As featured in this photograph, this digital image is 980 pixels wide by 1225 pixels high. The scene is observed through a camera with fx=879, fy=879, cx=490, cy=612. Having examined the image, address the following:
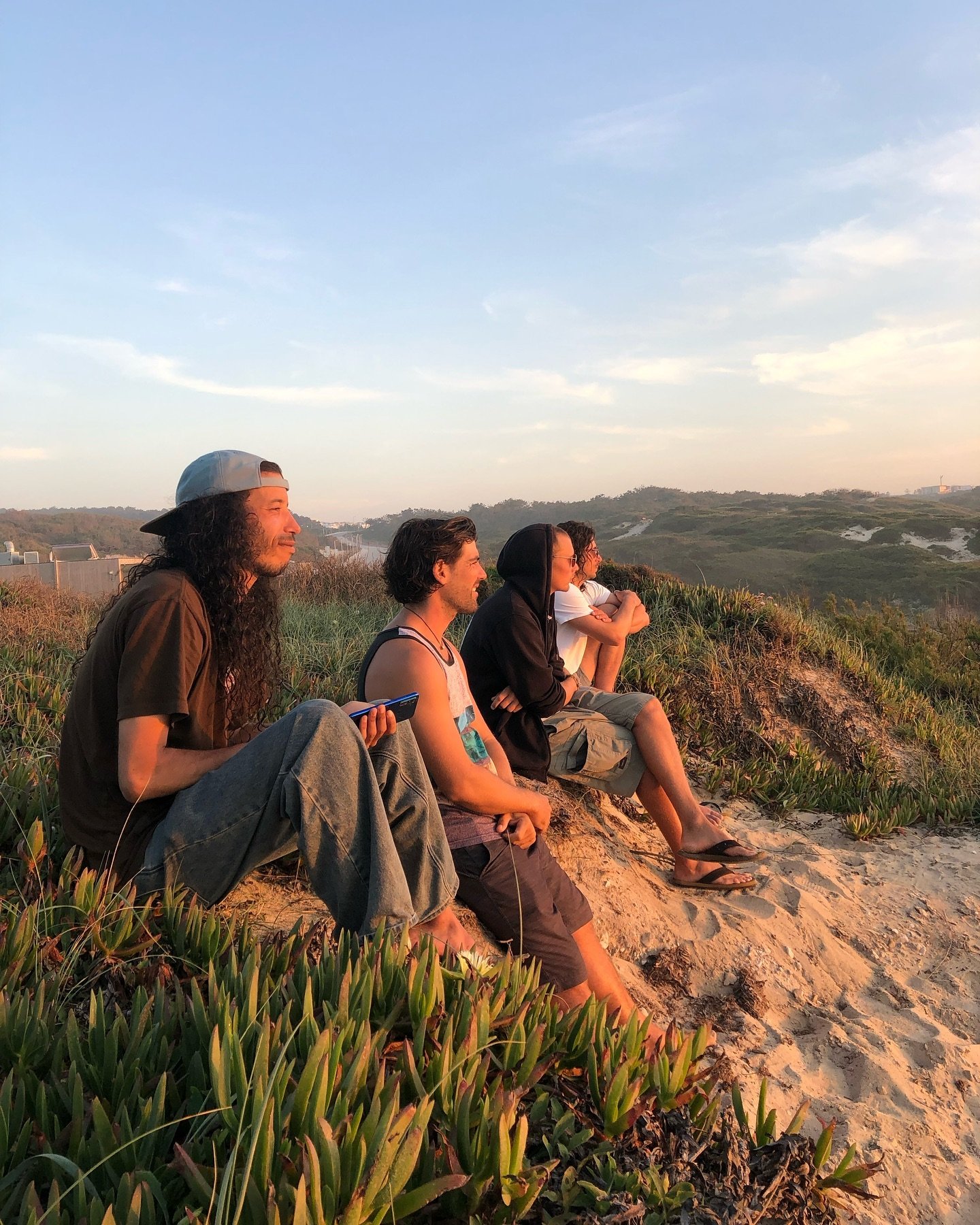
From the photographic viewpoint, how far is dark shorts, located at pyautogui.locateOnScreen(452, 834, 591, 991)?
9.65 ft

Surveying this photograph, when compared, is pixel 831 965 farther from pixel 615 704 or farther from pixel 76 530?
pixel 76 530

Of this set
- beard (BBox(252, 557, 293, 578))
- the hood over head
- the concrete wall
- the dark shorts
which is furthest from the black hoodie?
the concrete wall

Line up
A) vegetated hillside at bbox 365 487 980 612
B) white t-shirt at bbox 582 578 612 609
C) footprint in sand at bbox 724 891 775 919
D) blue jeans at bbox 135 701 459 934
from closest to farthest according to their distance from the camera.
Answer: blue jeans at bbox 135 701 459 934
footprint in sand at bbox 724 891 775 919
white t-shirt at bbox 582 578 612 609
vegetated hillside at bbox 365 487 980 612

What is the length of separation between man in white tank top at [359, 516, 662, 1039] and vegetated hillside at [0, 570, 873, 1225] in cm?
59

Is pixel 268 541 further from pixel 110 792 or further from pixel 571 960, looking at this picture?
pixel 571 960

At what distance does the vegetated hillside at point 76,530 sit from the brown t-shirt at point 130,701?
38.7m

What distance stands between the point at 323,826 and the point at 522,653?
177 cm

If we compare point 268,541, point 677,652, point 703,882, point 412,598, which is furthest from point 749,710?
point 268,541

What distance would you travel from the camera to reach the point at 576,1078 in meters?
2.14

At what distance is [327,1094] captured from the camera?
160 cm

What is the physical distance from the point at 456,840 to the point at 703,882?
1784 millimetres

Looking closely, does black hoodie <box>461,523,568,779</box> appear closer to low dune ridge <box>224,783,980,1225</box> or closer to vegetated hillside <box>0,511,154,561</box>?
low dune ridge <box>224,783,980,1225</box>

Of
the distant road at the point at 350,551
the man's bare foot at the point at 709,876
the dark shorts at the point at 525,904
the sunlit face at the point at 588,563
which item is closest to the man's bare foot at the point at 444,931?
the dark shorts at the point at 525,904

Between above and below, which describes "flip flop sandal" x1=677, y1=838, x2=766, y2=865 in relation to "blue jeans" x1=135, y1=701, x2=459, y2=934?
below
